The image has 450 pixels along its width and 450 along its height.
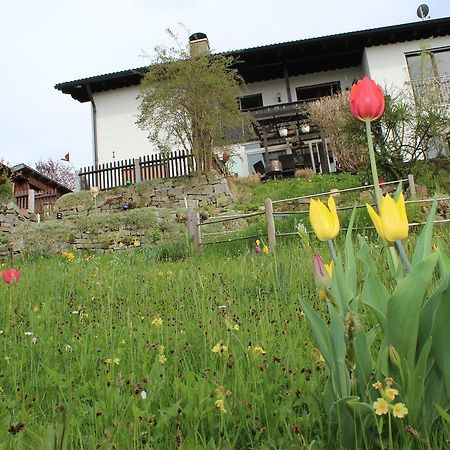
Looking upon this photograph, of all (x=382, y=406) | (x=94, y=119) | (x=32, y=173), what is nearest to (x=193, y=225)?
(x=382, y=406)

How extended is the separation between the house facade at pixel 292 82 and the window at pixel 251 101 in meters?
0.04

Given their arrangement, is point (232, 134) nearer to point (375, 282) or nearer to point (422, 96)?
point (422, 96)

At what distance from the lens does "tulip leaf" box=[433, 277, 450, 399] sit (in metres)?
0.97

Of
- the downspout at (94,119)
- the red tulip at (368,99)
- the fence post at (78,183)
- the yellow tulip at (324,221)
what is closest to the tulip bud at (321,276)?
the yellow tulip at (324,221)

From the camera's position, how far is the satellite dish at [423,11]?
1898cm

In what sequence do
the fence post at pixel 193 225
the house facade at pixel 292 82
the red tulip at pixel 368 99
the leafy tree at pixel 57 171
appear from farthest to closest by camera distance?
the leafy tree at pixel 57 171 → the house facade at pixel 292 82 → the fence post at pixel 193 225 → the red tulip at pixel 368 99

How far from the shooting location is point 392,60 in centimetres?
1803

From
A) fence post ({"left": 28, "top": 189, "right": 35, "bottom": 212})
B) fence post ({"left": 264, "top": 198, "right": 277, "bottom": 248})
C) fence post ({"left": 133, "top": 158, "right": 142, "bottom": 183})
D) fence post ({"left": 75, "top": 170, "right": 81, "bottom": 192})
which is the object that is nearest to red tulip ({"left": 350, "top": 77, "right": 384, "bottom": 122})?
fence post ({"left": 264, "top": 198, "right": 277, "bottom": 248})

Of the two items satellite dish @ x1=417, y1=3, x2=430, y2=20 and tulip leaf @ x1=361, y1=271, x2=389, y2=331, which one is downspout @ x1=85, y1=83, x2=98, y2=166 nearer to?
satellite dish @ x1=417, y1=3, x2=430, y2=20

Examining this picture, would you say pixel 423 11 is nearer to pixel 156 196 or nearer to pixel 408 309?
pixel 156 196

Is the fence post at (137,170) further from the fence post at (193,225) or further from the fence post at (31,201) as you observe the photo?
the fence post at (193,225)

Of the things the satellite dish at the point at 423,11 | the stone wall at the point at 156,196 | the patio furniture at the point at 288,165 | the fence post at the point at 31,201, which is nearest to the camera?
the stone wall at the point at 156,196

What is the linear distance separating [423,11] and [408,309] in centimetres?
2197

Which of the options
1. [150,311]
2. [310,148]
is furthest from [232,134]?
[150,311]
